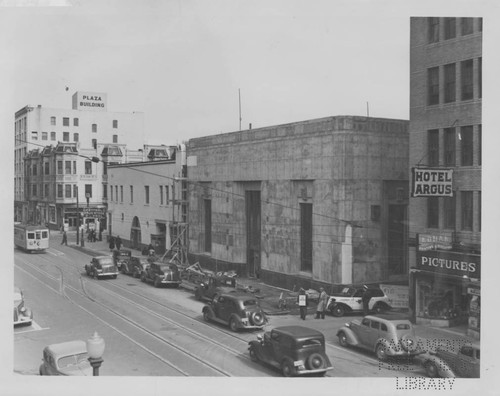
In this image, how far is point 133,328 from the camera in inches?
611

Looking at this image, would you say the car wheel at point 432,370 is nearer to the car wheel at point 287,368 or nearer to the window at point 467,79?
the car wheel at point 287,368

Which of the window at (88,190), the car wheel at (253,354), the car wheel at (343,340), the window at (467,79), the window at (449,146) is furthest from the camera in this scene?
the window at (88,190)

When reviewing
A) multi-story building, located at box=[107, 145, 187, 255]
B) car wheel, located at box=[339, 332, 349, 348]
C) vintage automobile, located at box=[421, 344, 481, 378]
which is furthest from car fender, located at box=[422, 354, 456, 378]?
multi-story building, located at box=[107, 145, 187, 255]

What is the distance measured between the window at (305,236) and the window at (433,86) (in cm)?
528

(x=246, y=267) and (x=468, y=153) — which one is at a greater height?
(x=468, y=153)

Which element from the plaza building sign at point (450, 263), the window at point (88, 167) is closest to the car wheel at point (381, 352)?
the plaza building sign at point (450, 263)

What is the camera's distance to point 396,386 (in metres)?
14.0

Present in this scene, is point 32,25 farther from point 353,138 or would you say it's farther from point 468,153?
point 468,153

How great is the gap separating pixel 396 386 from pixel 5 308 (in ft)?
34.2

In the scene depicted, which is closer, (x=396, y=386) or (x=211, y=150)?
(x=396, y=386)

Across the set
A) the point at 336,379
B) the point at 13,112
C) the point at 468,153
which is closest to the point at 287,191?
the point at 468,153

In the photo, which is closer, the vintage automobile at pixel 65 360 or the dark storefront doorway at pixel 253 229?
the vintage automobile at pixel 65 360

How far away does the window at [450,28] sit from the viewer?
1566cm

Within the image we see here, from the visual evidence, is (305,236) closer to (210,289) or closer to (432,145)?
(210,289)
